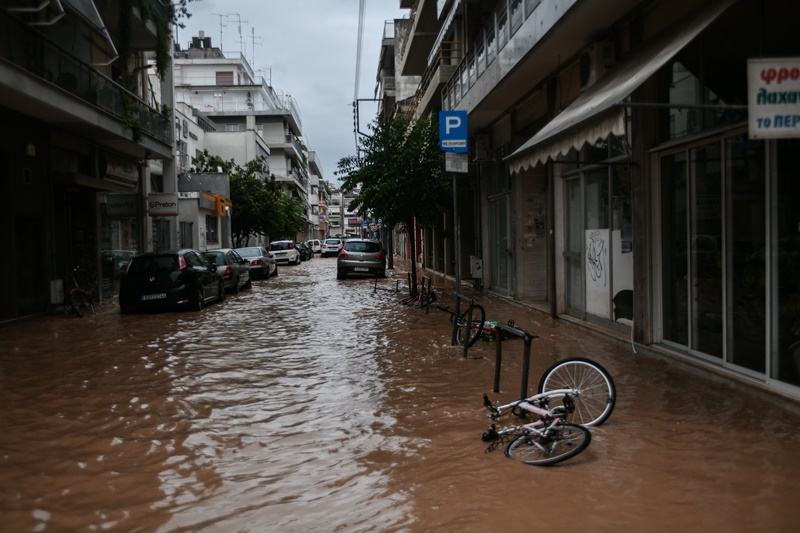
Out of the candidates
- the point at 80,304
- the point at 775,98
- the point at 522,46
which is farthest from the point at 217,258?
the point at 775,98

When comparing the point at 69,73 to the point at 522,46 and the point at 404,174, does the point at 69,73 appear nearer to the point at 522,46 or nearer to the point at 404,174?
the point at 404,174

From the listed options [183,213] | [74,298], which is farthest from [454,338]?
[183,213]

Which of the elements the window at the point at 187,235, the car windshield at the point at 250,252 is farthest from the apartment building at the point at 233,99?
the car windshield at the point at 250,252

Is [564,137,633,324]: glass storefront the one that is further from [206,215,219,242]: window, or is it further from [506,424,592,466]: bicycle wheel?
[206,215,219,242]: window

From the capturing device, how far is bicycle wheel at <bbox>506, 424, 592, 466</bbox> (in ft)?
15.7

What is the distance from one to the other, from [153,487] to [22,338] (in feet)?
30.1

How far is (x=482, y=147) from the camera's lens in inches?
757

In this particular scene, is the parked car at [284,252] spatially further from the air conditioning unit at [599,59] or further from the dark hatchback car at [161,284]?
the air conditioning unit at [599,59]

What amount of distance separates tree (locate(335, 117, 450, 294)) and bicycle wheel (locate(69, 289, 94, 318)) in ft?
23.6

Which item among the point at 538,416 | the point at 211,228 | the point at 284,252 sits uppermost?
the point at 211,228

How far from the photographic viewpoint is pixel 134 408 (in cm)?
668

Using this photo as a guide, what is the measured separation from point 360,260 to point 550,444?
2271cm

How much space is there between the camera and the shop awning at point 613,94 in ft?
21.3

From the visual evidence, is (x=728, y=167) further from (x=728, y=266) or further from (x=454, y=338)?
(x=454, y=338)
